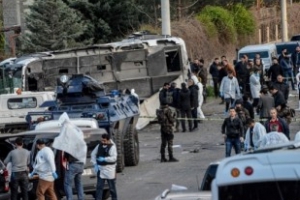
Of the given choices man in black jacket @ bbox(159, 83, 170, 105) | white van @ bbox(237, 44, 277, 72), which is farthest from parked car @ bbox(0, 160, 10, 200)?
white van @ bbox(237, 44, 277, 72)

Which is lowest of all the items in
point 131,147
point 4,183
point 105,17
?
point 131,147

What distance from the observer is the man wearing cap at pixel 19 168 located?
18.2 m

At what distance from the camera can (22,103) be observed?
27344 millimetres

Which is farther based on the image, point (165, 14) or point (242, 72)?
point (165, 14)

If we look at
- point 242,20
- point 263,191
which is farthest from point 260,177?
point 242,20

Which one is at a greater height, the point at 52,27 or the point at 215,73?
the point at 52,27

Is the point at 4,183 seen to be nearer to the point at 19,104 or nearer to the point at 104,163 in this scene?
the point at 104,163

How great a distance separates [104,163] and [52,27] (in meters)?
25.8

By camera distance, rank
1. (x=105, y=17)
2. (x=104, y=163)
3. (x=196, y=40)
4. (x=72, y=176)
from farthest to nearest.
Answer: (x=196, y=40), (x=105, y=17), (x=104, y=163), (x=72, y=176)

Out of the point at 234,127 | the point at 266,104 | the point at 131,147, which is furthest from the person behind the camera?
the point at 266,104

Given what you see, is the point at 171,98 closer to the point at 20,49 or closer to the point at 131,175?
the point at 131,175

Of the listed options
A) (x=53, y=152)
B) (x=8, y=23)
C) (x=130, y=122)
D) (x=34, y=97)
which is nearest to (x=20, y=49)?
(x=8, y=23)

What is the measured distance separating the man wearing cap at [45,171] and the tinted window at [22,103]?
9.33 meters

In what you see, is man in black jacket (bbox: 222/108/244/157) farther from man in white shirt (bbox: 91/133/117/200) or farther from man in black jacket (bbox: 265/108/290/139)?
man in white shirt (bbox: 91/133/117/200)
